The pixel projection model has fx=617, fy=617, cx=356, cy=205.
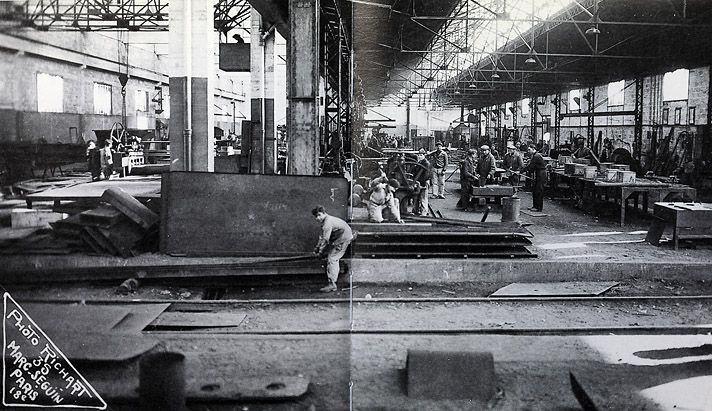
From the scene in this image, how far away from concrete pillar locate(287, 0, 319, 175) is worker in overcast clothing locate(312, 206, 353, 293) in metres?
2.84

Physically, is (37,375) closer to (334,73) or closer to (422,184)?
(422,184)

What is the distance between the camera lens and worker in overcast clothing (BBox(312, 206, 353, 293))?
8688 millimetres

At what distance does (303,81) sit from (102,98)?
20.6 metres

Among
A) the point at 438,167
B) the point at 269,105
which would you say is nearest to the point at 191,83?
the point at 269,105

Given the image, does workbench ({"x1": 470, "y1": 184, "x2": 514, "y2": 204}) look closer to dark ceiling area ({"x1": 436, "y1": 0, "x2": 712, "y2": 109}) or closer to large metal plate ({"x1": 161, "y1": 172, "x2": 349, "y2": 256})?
dark ceiling area ({"x1": 436, "y1": 0, "x2": 712, "y2": 109})

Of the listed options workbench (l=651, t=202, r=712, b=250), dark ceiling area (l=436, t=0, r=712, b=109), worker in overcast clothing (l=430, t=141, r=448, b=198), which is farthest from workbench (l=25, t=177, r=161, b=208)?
dark ceiling area (l=436, t=0, r=712, b=109)

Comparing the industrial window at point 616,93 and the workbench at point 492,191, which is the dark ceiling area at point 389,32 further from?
the industrial window at point 616,93

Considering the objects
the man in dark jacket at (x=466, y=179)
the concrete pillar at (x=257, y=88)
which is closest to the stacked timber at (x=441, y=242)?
the man in dark jacket at (x=466, y=179)

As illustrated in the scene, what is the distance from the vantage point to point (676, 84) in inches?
912

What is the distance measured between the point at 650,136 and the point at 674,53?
429 cm

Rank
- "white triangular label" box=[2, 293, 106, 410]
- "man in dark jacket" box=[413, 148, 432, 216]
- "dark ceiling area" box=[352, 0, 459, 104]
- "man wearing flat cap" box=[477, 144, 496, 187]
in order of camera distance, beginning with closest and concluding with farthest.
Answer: "white triangular label" box=[2, 293, 106, 410] < "man in dark jacket" box=[413, 148, 432, 216] < "man wearing flat cap" box=[477, 144, 496, 187] < "dark ceiling area" box=[352, 0, 459, 104]

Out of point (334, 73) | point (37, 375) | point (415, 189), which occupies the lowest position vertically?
point (37, 375)

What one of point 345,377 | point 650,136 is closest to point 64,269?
point 345,377

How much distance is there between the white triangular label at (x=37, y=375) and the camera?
4.75 metres
